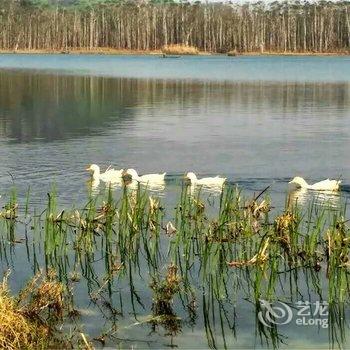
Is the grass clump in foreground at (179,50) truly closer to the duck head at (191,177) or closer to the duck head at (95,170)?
the duck head at (95,170)

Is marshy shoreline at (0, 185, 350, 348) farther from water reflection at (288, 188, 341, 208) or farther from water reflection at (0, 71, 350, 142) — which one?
water reflection at (0, 71, 350, 142)

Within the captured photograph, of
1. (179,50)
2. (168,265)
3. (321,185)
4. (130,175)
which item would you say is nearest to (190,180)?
(130,175)

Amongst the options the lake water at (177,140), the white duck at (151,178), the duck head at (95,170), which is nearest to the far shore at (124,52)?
the lake water at (177,140)

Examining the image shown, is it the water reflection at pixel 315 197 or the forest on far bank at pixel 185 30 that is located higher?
the forest on far bank at pixel 185 30

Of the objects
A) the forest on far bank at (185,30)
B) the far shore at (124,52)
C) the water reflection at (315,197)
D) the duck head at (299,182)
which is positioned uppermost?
the forest on far bank at (185,30)

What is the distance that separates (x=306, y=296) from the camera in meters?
10.6

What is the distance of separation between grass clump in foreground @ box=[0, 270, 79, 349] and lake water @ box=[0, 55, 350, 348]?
16.9 inches

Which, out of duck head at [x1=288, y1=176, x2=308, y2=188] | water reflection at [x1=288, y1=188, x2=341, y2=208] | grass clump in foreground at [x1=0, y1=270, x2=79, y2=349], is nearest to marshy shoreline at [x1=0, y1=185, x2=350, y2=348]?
grass clump in foreground at [x1=0, y1=270, x2=79, y2=349]

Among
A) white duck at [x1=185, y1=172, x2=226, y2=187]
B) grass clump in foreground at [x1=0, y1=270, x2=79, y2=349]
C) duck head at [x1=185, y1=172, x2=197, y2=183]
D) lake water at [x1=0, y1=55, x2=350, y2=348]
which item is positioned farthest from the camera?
duck head at [x1=185, y1=172, x2=197, y2=183]

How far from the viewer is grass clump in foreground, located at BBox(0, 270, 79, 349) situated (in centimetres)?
866

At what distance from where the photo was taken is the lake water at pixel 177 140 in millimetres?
12178

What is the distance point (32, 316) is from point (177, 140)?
54.9 ft

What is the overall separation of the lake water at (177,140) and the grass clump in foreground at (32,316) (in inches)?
16.9

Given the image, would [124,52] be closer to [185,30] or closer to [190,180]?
[185,30]
